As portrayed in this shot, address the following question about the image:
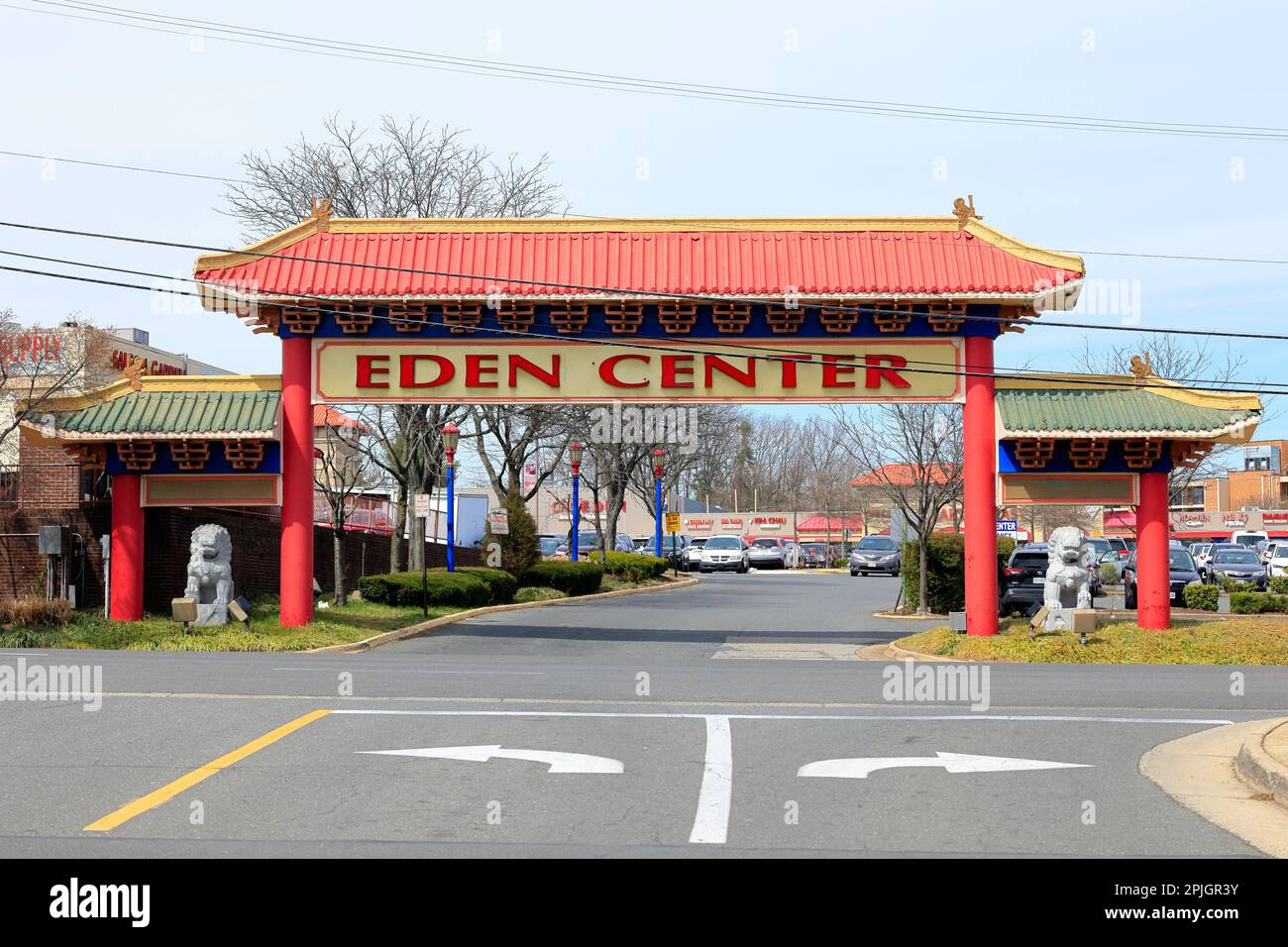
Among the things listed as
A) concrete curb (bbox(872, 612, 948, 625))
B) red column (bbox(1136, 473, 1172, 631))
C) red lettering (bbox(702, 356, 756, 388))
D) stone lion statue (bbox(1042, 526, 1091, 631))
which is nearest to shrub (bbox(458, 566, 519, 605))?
concrete curb (bbox(872, 612, 948, 625))

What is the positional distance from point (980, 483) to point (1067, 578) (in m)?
2.03

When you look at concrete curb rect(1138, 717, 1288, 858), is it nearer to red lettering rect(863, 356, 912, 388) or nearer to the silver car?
red lettering rect(863, 356, 912, 388)

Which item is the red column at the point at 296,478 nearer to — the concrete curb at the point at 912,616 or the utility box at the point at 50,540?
the utility box at the point at 50,540

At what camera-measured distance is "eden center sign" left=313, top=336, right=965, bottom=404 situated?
22453 mm

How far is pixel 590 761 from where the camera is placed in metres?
9.93

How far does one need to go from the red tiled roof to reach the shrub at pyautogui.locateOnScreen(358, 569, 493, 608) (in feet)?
25.1

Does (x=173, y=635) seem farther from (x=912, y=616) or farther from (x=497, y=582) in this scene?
(x=912, y=616)

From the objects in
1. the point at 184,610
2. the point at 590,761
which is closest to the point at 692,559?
the point at 184,610

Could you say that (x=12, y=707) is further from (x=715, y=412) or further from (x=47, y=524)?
(x=715, y=412)

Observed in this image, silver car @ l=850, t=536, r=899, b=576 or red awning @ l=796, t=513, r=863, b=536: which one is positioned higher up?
red awning @ l=796, t=513, r=863, b=536

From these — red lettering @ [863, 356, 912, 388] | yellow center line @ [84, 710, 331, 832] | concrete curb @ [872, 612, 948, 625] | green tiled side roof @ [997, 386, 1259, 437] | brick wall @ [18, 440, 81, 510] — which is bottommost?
concrete curb @ [872, 612, 948, 625]

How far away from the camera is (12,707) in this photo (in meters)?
12.3
